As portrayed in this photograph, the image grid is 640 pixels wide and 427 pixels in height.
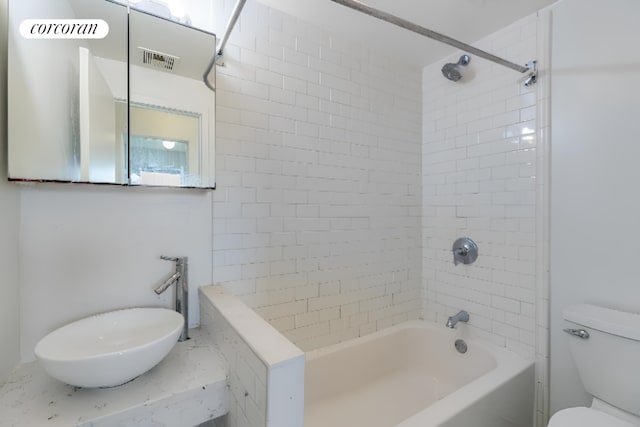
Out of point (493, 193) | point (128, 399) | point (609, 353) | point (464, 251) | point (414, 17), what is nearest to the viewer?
point (128, 399)

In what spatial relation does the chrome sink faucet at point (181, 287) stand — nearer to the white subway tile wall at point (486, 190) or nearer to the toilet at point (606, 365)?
the toilet at point (606, 365)

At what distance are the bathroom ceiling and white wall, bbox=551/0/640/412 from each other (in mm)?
282

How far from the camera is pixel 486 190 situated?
187 cm

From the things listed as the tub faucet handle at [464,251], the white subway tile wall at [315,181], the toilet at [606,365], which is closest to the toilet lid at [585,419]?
the toilet at [606,365]

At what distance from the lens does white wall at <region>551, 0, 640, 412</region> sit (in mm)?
1311

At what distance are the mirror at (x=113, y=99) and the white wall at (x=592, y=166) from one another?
6.17 ft

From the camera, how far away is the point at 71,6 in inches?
46.3

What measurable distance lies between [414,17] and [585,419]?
2.14 metres

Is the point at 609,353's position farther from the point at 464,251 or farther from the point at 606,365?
the point at 464,251

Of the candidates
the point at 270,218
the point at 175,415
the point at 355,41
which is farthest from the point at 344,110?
the point at 175,415

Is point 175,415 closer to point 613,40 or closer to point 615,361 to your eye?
point 615,361

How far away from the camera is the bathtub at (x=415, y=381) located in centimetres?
139

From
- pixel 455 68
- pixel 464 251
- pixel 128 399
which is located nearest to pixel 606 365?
pixel 464 251

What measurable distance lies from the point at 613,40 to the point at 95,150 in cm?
248
